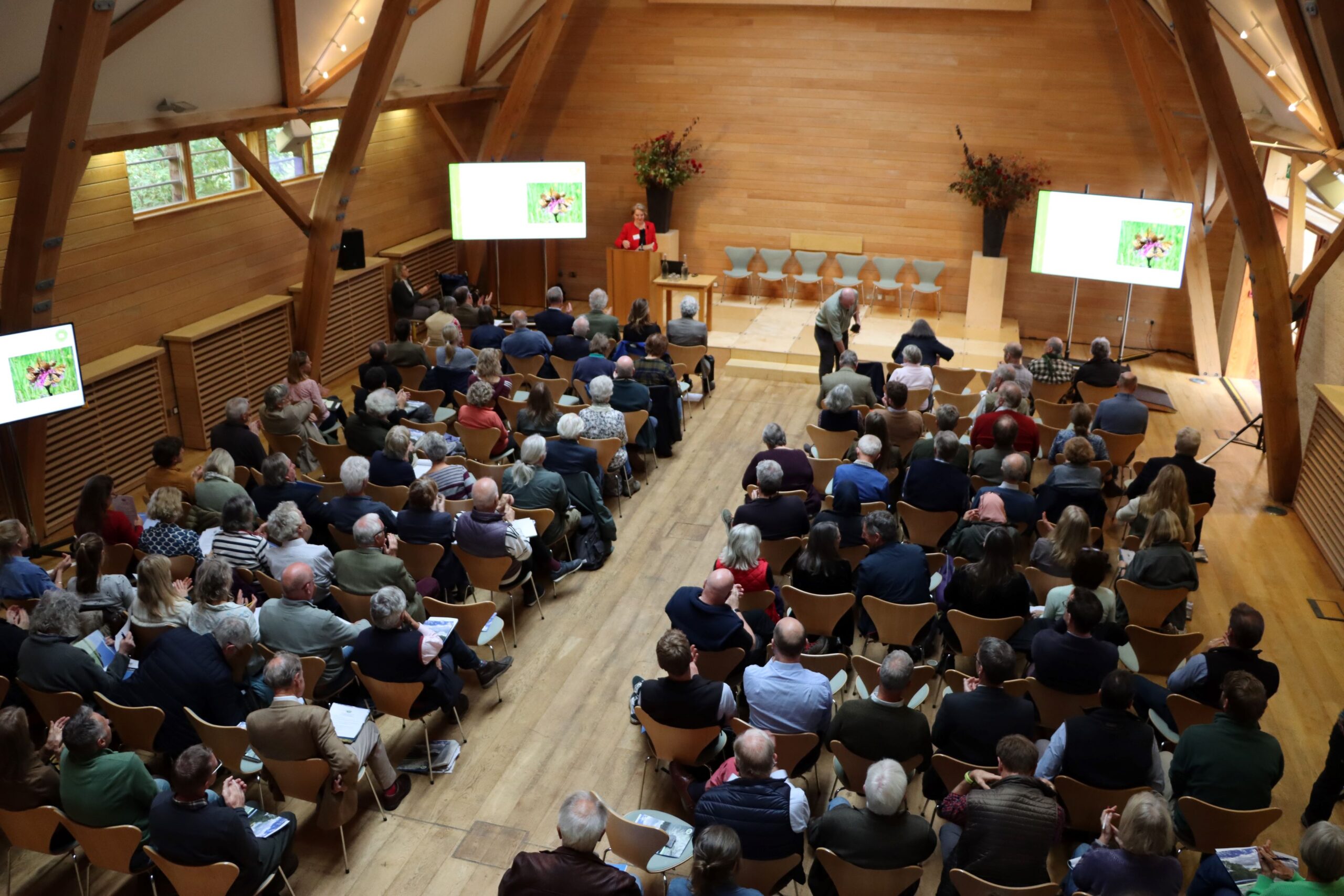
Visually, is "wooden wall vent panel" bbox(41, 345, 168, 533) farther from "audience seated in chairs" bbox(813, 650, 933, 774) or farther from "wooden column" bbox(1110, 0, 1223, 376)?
"wooden column" bbox(1110, 0, 1223, 376)

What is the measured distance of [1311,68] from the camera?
758 centimetres

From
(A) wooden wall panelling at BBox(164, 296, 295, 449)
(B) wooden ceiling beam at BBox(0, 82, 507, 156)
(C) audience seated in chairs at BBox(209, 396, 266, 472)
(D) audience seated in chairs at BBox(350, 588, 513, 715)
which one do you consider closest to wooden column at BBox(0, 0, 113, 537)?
(B) wooden ceiling beam at BBox(0, 82, 507, 156)

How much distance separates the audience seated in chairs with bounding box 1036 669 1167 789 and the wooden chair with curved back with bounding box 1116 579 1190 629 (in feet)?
5.54

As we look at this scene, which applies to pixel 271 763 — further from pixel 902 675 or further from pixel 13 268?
pixel 13 268

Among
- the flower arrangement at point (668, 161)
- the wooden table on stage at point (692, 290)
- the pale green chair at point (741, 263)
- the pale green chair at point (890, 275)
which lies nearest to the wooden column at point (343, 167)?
the wooden table on stage at point (692, 290)

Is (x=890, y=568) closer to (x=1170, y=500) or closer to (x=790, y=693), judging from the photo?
(x=790, y=693)

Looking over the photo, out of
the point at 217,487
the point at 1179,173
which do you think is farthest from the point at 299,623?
the point at 1179,173

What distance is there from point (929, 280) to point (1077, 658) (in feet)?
31.5

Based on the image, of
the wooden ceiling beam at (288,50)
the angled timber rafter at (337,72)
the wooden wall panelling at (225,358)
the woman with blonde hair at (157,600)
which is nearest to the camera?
the woman with blonde hair at (157,600)

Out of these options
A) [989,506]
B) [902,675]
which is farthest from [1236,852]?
[989,506]

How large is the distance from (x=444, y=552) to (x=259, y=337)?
17.6 feet

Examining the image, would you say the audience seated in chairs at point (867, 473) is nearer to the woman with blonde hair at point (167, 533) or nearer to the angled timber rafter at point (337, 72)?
the woman with blonde hair at point (167, 533)

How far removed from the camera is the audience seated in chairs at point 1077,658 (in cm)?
495

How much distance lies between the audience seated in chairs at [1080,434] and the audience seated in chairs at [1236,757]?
357 centimetres
